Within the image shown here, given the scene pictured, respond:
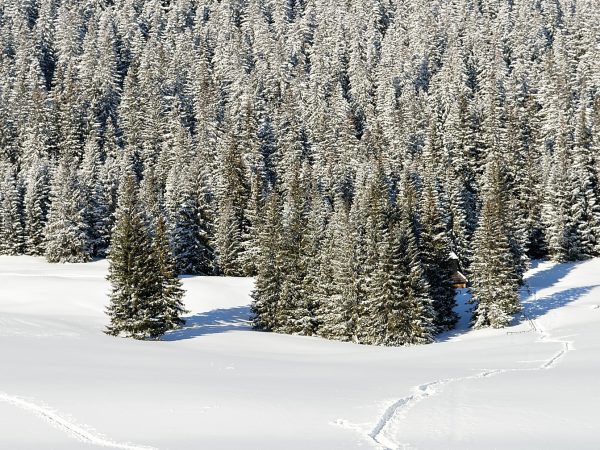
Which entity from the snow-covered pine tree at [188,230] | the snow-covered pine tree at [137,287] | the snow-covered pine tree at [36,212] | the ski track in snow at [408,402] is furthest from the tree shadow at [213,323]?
the snow-covered pine tree at [36,212]

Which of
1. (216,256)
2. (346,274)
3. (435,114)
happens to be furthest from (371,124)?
(346,274)

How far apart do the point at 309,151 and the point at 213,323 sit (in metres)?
65.1

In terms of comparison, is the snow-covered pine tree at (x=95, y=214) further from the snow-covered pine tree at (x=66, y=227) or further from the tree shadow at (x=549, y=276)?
the tree shadow at (x=549, y=276)

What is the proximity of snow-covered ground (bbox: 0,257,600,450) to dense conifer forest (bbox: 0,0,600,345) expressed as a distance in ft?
17.8

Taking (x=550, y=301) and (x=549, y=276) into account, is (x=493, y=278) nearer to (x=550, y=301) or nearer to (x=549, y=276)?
(x=550, y=301)

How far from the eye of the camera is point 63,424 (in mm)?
16016

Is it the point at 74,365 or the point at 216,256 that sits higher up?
the point at 216,256

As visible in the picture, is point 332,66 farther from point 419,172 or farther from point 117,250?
point 117,250

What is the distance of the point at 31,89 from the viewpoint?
12850 centimetres

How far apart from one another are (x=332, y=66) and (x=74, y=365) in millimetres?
128617

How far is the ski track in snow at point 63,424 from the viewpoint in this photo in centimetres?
1415

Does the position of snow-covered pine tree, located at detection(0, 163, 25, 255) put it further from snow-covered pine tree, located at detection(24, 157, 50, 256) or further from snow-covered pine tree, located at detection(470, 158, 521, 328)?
snow-covered pine tree, located at detection(470, 158, 521, 328)

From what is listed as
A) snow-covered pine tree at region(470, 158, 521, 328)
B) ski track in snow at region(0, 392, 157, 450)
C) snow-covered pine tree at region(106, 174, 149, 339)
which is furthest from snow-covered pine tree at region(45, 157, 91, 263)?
ski track in snow at region(0, 392, 157, 450)

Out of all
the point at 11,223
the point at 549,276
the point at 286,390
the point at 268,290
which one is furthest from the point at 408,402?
the point at 11,223
